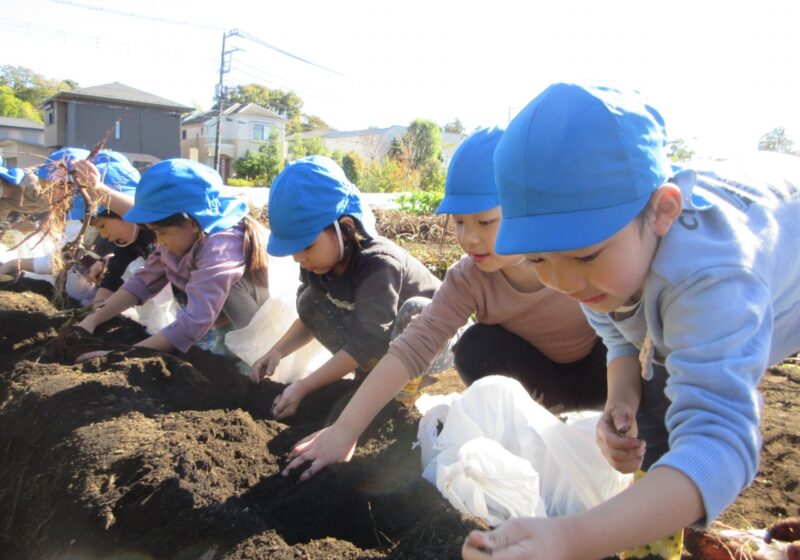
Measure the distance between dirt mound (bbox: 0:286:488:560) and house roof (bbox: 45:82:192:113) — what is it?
3714 cm

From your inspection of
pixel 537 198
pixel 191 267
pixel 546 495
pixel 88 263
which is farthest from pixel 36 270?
pixel 537 198

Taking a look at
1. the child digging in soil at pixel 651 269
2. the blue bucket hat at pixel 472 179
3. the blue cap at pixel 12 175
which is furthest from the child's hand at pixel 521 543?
the blue cap at pixel 12 175

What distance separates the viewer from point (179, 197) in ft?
9.45

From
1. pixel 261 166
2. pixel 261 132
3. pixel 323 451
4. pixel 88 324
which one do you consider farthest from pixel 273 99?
pixel 323 451

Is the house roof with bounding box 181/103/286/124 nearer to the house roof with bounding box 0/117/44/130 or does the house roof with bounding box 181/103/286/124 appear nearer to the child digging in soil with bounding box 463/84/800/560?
the house roof with bounding box 0/117/44/130

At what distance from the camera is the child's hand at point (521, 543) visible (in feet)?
2.82

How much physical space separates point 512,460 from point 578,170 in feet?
2.57

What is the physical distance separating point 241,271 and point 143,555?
5.60ft

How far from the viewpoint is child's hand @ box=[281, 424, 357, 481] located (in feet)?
5.72

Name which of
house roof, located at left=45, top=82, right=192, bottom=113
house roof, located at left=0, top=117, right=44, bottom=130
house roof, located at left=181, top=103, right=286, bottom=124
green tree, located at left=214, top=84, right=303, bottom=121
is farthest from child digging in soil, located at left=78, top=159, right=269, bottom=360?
green tree, located at left=214, top=84, right=303, bottom=121

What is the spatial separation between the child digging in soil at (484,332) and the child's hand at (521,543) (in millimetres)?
907

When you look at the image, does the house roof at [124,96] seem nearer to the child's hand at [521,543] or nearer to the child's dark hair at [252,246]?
the child's dark hair at [252,246]

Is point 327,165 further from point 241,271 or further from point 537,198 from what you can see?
point 537,198

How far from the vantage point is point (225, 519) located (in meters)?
1.44
